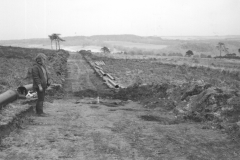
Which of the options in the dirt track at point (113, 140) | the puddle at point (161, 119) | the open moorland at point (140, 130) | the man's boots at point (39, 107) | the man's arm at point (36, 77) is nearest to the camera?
the dirt track at point (113, 140)

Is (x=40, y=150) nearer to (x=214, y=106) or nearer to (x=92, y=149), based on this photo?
(x=92, y=149)

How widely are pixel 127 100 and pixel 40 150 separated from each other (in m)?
7.21

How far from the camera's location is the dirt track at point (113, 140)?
195 inches

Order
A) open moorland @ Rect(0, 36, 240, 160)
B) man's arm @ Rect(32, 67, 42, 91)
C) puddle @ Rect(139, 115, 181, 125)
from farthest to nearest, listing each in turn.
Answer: puddle @ Rect(139, 115, 181, 125), man's arm @ Rect(32, 67, 42, 91), open moorland @ Rect(0, 36, 240, 160)

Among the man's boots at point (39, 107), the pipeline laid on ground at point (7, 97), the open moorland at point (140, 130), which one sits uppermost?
the pipeline laid on ground at point (7, 97)

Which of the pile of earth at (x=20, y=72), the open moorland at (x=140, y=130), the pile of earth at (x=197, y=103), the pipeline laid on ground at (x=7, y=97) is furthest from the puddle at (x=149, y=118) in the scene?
the pile of earth at (x=20, y=72)

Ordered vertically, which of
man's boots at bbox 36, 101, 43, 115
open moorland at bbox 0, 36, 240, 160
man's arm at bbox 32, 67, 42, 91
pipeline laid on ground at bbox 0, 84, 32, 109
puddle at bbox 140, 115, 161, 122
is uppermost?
man's arm at bbox 32, 67, 42, 91

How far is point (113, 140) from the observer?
5.82 metres

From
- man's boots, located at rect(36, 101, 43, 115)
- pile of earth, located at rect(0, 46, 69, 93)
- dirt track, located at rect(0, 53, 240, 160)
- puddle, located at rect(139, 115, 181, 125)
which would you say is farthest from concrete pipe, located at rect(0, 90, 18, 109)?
puddle, located at rect(139, 115, 181, 125)

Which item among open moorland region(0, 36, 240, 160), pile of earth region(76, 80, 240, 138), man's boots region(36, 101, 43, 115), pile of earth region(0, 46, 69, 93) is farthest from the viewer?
pile of earth region(0, 46, 69, 93)

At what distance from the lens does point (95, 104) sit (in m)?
10.5

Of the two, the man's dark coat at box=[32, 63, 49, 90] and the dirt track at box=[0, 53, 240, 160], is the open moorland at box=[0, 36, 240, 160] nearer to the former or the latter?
the dirt track at box=[0, 53, 240, 160]

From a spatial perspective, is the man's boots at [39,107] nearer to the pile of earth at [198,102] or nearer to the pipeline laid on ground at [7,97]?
the pipeline laid on ground at [7,97]

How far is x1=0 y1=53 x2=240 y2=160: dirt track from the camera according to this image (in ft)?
16.3
